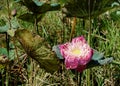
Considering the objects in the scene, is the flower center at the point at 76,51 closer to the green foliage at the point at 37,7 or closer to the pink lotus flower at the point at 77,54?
the pink lotus flower at the point at 77,54

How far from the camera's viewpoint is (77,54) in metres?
1.08

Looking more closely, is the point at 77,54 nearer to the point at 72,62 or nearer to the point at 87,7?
the point at 72,62

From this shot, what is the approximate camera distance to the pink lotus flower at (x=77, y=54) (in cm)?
107

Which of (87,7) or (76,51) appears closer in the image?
(76,51)

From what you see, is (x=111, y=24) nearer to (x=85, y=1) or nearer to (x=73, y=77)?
(x=73, y=77)

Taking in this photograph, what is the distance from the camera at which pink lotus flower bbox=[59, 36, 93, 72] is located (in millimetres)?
1065

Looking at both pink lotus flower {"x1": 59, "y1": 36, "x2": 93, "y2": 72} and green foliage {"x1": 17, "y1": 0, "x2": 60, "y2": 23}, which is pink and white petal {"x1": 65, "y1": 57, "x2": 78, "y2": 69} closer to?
pink lotus flower {"x1": 59, "y1": 36, "x2": 93, "y2": 72}

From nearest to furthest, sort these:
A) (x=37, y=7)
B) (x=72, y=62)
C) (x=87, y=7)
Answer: (x=72, y=62)
(x=87, y=7)
(x=37, y=7)

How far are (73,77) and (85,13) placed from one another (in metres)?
0.43

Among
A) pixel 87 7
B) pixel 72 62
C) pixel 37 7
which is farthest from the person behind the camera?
pixel 37 7

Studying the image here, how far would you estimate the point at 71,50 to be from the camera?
110 centimetres

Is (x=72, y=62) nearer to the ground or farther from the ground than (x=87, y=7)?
nearer to the ground

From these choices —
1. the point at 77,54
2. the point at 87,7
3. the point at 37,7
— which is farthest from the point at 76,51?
the point at 37,7

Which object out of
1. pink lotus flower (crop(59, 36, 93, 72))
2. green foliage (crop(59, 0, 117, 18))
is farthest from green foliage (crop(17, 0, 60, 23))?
pink lotus flower (crop(59, 36, 93, 72))
